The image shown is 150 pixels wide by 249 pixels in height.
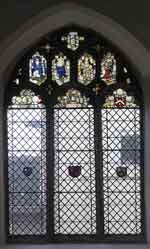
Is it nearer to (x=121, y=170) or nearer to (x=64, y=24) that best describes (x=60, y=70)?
(x=64, y=24)

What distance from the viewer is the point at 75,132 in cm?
616

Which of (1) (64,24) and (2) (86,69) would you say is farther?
(2) (86,69)

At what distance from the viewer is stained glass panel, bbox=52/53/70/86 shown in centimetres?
621

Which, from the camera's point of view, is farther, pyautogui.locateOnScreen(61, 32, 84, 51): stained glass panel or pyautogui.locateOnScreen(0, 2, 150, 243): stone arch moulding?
pyautogui.locateOnScreen(61, 32, 84, 51): stained glass panel

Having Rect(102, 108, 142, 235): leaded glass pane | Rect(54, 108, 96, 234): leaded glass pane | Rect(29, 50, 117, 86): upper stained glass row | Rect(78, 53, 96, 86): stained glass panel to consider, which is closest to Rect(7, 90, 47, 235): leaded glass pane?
Rect(54, 108, 96, 234): leaded glass pane

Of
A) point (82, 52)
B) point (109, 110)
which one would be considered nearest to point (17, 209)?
point (109, 110)

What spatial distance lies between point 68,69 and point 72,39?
1.08 feet

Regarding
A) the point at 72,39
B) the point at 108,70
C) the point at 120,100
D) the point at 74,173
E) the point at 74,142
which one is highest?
the point at 72,39

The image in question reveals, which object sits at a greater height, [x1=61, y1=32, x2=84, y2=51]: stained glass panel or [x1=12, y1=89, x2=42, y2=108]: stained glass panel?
[x1=61, y1=32, x2=84, y2=51]: stained glass panel

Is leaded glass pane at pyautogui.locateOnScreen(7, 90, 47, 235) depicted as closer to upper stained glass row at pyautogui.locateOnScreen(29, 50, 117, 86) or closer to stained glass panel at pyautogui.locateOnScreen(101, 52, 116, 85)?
upper stained glass row at pyautogui.locateOnScreen(29, 50, 117, 86)

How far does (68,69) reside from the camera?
623cm

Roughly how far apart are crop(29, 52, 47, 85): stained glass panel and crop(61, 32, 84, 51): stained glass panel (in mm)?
319

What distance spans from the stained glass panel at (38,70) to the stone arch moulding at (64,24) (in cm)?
21

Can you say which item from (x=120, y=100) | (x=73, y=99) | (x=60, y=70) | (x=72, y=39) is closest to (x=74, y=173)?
(x=73, y=99)
